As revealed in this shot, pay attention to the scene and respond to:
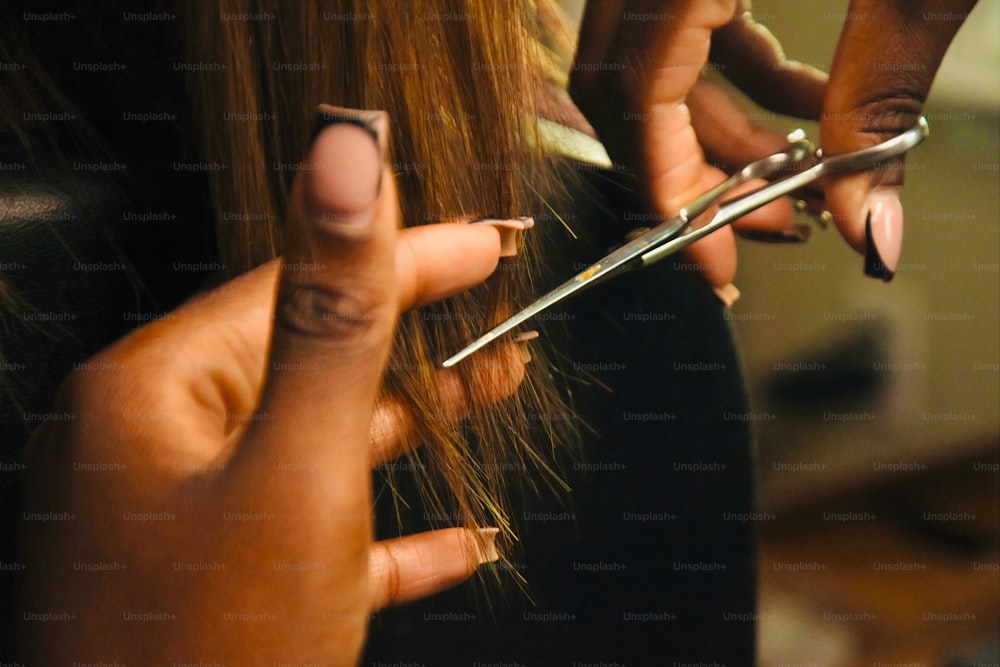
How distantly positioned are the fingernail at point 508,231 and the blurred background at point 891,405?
0.51 ft

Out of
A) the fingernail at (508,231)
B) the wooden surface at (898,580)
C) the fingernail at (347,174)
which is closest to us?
the fingernail at (347,174)

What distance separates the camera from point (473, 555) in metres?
0.42

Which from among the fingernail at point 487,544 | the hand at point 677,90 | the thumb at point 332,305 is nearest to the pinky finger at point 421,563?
the fingernail at point 487,544

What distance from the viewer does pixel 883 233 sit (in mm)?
459

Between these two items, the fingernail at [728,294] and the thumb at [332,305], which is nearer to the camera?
the thumb at [332,305]

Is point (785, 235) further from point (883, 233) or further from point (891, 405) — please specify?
point (891, 405)

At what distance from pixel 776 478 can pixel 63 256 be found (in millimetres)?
462

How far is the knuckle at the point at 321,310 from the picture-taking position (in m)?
0.28

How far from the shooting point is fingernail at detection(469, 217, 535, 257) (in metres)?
0.39

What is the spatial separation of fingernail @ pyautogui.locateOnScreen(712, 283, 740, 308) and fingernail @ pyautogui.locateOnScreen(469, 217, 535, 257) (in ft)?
0.47

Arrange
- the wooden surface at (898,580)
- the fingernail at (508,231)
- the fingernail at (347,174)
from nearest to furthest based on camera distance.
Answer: the fingernail at (347,174) → the fingernail at (508,231) → the wooden surface at (898,580)

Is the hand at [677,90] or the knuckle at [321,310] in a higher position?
the hand at [677,90]

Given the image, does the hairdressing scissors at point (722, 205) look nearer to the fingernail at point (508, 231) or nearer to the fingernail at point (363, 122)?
the fingernail at point (508, 231)

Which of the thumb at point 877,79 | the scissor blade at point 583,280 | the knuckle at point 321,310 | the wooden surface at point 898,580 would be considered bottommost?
the wooden surface at point 898,580
